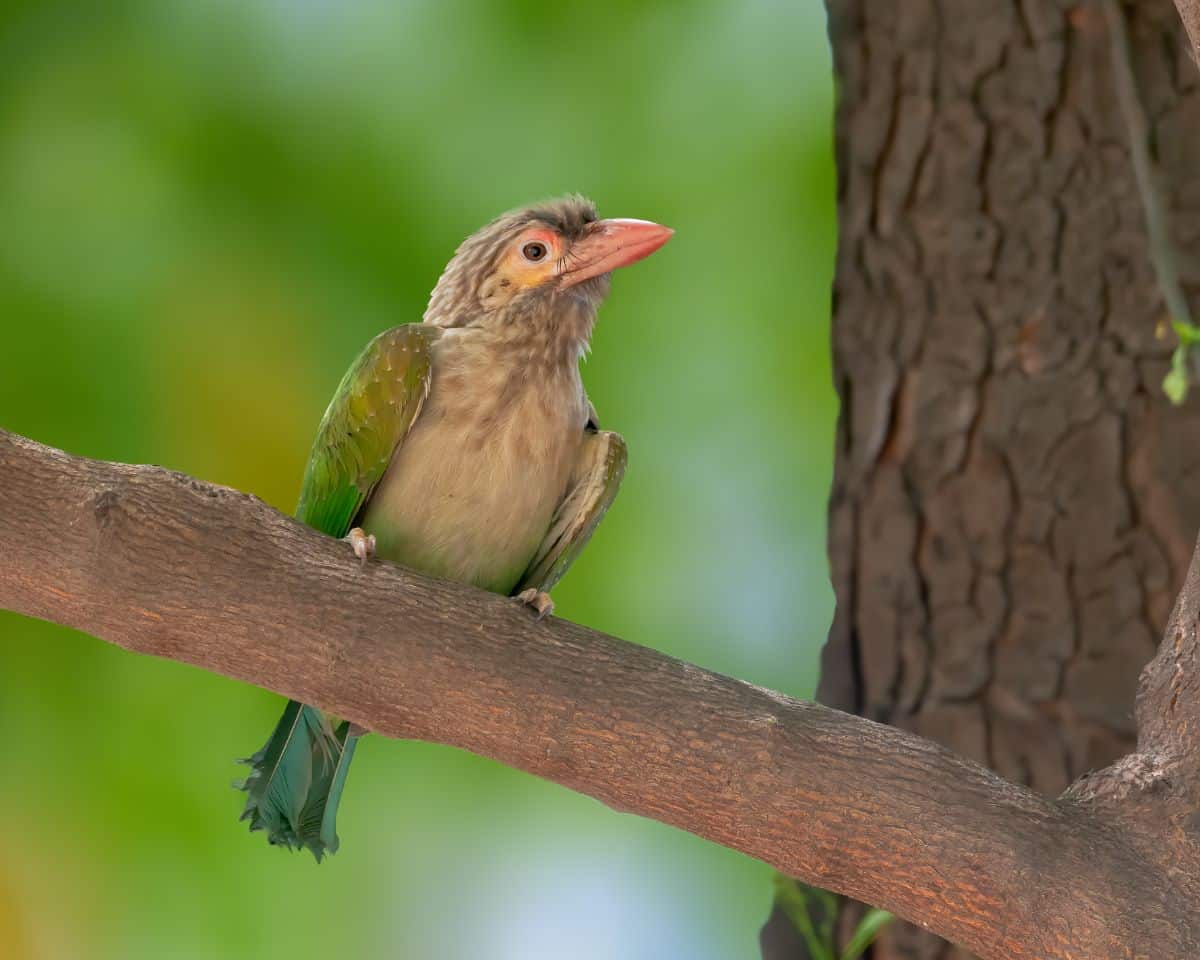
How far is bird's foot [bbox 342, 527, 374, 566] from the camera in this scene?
209 centimetres

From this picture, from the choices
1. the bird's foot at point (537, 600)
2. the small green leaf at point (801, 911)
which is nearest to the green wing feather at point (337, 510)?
the bird's foot at point (537, 600)

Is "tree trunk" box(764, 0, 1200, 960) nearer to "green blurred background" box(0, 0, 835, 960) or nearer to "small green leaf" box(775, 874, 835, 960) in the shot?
"small green leaf" box(775, 874, 835, 960)

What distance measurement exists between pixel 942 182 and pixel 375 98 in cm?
182

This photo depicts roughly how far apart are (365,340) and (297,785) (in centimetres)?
193

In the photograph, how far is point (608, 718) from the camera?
199cm

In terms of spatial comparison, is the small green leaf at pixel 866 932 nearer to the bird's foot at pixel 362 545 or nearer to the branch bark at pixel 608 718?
the branch bark at pixel 608 718

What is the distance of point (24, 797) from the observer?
3990 millimetres

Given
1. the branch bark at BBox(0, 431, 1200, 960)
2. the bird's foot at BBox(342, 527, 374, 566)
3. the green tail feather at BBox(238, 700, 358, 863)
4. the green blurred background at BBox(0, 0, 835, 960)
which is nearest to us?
the branch bark at BBox(0, 431, 1200, 960)

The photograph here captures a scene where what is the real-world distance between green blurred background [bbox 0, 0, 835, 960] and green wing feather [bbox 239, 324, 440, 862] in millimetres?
1545

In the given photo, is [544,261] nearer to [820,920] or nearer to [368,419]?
[368,419]

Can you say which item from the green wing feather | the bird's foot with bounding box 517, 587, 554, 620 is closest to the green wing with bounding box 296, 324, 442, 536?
the green wing feather

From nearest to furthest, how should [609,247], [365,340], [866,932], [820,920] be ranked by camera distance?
[609,247] < [866,932] < [820,920] < [365,340]

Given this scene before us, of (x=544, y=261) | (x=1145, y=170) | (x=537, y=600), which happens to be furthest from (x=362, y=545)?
(x=1145, y=170)

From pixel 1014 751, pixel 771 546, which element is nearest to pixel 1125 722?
pixel 1014 751
